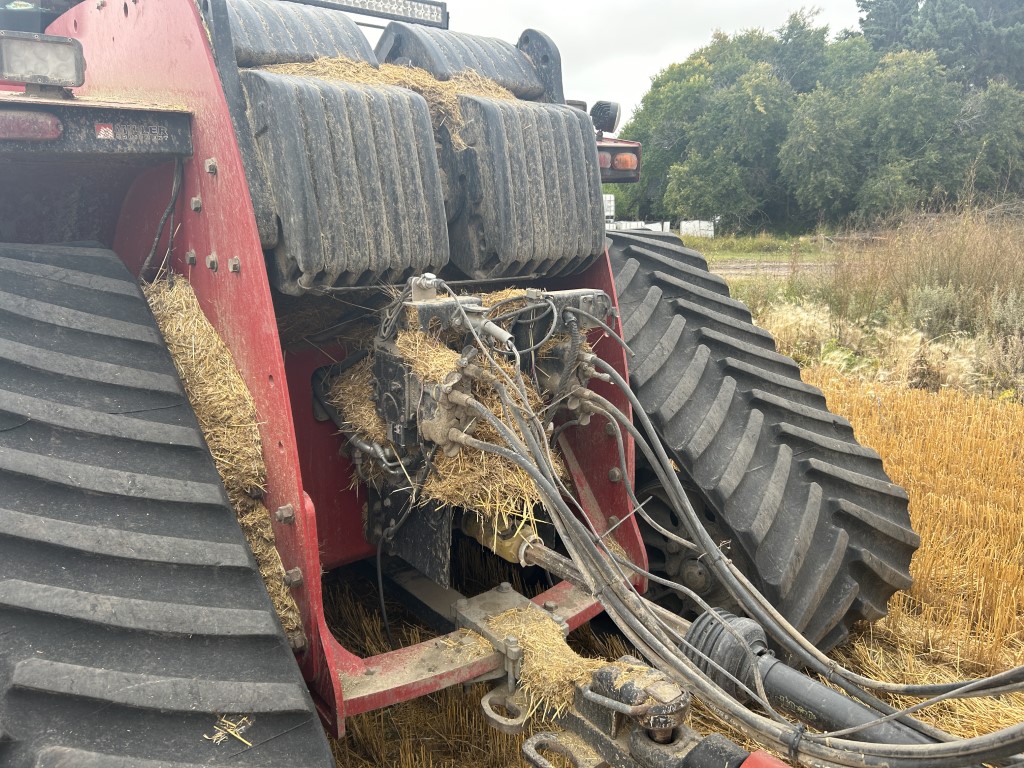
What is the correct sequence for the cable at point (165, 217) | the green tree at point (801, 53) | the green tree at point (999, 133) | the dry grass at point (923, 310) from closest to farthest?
the cable at point (165, 217) → the dry grass at point (923, 310) → the green tree at point (999, 133) → the green tree at point (801, 53)

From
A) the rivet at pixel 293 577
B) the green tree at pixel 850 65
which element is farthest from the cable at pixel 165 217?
the green tree at pixel 850 65

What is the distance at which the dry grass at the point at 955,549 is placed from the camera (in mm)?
2852

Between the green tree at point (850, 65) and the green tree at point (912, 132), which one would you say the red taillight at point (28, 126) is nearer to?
the green tree at point (912, 132)

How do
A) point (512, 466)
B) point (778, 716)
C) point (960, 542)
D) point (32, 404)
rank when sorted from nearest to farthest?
1. point (778, 716)
2. point (32, 404)
3. point (512, 466)
4. point (960, 542)

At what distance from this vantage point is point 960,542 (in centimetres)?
365

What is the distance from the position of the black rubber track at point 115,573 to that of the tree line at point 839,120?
843 inches

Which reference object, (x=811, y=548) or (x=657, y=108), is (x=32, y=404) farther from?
(x=657, y=108)

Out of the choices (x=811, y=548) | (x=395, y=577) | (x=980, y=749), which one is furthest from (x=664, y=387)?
(x=980, y=749)

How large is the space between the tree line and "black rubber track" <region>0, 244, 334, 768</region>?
21.4m

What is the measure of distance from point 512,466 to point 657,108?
42.2 metres

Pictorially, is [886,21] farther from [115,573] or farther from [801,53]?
[115,573]

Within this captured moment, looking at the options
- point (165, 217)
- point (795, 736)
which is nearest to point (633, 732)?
point (795, 736)

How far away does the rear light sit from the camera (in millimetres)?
1852

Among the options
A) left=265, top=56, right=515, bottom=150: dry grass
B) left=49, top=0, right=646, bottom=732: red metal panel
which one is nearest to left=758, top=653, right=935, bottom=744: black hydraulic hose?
left=49, top=0, right=646, bottom=732: red metal panel
